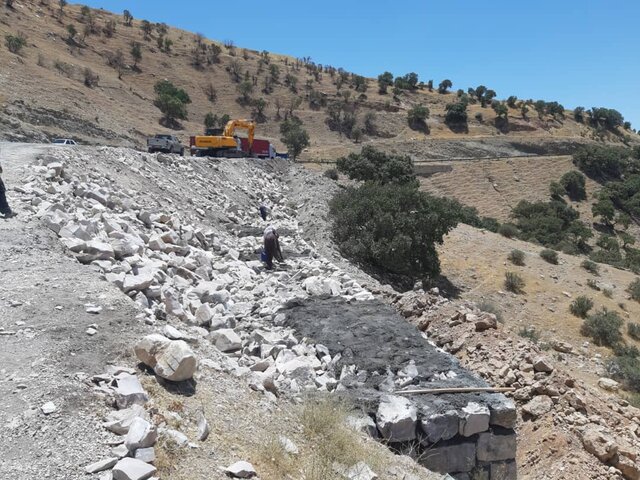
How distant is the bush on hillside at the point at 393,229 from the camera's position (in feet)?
58.0

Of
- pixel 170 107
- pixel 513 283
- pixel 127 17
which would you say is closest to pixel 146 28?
pixel 127 17

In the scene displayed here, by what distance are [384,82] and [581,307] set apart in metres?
60.5

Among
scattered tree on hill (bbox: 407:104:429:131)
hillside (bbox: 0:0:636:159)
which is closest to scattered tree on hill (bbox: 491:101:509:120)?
hillside (bbox: 0:0:636:159)

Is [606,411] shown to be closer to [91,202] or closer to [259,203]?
[91,202]

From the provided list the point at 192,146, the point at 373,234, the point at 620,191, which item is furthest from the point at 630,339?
the point at 620,191

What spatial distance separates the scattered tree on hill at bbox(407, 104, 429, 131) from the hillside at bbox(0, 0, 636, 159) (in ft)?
2.56

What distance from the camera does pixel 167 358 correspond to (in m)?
4.98

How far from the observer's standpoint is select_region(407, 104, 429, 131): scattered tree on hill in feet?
204

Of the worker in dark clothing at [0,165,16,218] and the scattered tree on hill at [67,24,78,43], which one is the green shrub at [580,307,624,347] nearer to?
the worker in dark clothing at [0,165,16,218]

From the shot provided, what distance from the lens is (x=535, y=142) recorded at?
5875cm

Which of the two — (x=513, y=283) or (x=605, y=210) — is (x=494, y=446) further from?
(x=605, y=210)

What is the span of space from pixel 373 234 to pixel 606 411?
10728 mm

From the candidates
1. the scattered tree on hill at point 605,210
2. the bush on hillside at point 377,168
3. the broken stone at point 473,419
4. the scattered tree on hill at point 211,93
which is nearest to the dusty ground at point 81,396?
the broken stone at point 473,419

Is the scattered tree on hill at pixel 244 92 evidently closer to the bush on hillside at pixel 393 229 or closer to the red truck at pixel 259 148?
the red truck at pixel 259 148
